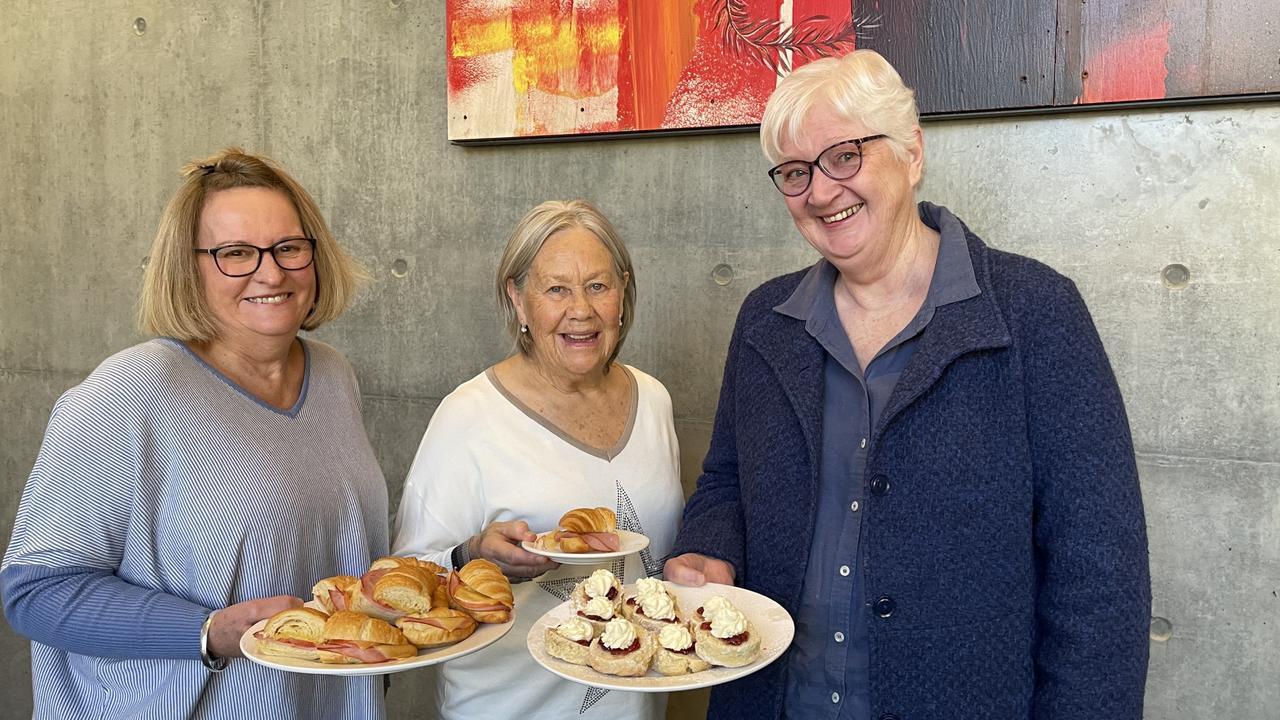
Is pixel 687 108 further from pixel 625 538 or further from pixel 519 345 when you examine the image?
pixel 625 538

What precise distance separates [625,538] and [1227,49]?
1893 millimetres

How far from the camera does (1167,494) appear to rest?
2.48 metres

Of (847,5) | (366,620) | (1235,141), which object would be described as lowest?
(366,620)

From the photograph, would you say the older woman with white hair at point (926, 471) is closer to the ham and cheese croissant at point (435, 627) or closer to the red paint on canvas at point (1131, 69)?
the ham and cheese croissant at point (435, 627)

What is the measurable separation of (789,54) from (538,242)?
1.18 meters

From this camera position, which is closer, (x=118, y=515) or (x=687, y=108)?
(x=118, y=515)

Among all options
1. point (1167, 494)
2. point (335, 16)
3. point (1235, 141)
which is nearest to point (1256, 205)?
point (1235, 141)

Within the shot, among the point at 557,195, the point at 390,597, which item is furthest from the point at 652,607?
the point at 557,195

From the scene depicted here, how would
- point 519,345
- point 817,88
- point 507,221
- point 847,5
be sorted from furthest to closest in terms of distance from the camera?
point 507,221 → point 847,5 → point 519,345 → point 817,88

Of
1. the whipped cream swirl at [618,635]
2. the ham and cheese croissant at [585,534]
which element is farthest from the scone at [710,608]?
the ham and cheese croissant at [585,534]

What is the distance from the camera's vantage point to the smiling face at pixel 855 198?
158 centimetres

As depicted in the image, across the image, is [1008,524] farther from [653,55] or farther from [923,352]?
[653,55]

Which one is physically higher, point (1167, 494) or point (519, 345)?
point (519, 345)

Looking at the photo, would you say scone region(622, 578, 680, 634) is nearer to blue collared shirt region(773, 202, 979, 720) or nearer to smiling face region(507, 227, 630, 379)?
blue collared shirt region(773, 202, 979, 720)
